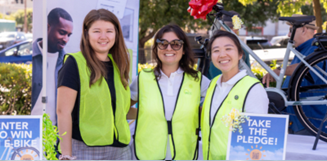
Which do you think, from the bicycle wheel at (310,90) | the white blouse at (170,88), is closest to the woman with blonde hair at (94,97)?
the white blouse at (170,88)

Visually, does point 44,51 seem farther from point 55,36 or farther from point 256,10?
point 256,10

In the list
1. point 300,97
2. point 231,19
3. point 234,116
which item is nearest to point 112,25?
point 234,116

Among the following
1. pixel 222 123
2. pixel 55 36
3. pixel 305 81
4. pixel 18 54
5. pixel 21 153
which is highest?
pixel 55 36

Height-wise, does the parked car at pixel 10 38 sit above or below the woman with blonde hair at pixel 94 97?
above

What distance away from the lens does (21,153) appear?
1.39 m

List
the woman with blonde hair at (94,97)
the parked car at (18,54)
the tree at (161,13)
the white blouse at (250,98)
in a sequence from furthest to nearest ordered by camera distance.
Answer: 1. the tree at (161,13)
2. the parked car at (18,54)
3. the woman with blonde hair at (94,97)
4. the white blouse at (250,98)

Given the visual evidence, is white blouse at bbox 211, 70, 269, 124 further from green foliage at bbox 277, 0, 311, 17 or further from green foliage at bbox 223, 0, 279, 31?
green foliage at bbox 223, 0, 279, 31

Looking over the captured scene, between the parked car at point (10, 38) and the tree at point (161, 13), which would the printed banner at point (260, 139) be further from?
the parked car at point (10, 38)

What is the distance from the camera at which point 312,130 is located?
3168mm

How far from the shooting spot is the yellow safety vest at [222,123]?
1.69m

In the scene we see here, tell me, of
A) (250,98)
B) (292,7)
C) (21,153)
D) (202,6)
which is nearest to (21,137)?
(21,153)

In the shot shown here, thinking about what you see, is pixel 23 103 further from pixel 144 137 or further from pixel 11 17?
pixel 11 17

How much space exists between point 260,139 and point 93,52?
1.13 metres

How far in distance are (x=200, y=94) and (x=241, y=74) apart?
39 cm
